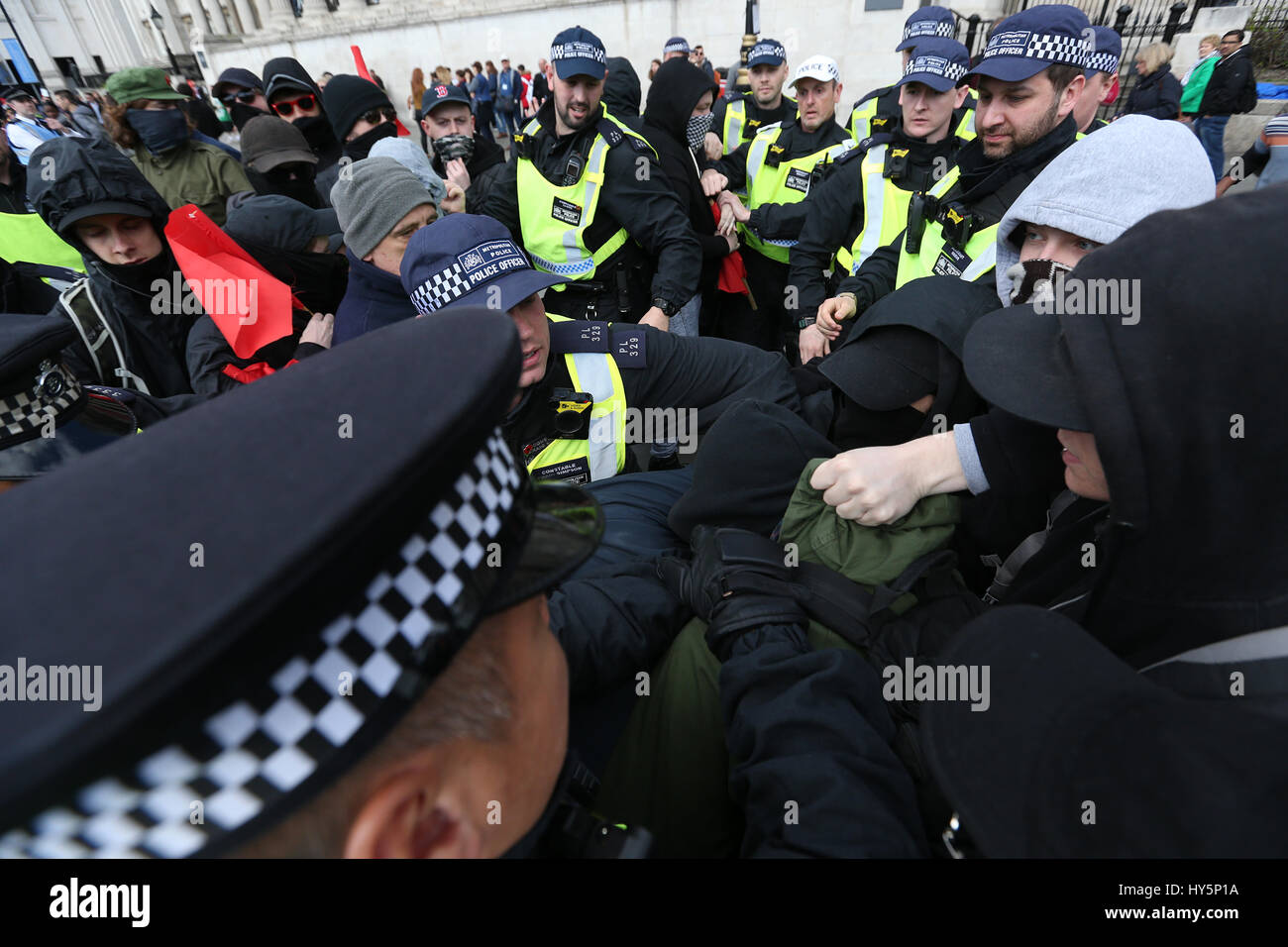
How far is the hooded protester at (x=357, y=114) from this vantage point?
470 cm

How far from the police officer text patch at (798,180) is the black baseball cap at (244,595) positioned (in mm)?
4670

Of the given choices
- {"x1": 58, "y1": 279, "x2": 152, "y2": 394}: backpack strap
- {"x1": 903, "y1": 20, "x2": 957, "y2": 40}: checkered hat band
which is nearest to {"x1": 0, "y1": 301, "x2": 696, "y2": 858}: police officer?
{"x1": 58, "y1": 279, "x2": 152, "y2": 394}: backpack strap

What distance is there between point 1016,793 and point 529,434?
1.90m

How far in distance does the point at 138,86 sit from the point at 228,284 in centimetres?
303

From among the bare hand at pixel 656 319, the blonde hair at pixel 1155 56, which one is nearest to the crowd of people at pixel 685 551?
the bare hand at pixel 656 319

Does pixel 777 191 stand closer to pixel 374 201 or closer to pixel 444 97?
pixel 444 97

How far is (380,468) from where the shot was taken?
1.96ft

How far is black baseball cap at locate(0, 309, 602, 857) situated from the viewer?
470 mm

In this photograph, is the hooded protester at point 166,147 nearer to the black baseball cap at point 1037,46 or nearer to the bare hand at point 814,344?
the bare hand at point 814,344

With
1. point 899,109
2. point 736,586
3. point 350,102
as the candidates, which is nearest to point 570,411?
point 736,586

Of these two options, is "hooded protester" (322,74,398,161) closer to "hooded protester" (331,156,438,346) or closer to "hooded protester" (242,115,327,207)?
"hooded protester" (242,115,327,207)

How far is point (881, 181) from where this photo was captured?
11.4ft
